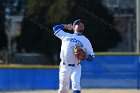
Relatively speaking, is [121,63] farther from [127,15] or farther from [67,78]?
[127,15]

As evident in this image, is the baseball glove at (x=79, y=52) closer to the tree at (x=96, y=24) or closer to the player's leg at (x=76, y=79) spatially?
the player's leg at (x=76, y=79)

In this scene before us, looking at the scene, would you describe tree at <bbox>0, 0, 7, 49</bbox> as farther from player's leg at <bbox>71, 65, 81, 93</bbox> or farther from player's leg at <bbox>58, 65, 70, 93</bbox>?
player's leg at <bbox>71, 65, 81, 93</bbox>

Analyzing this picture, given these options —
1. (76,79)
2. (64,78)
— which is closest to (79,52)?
(76,79)

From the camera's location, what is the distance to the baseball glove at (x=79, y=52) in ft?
29.1

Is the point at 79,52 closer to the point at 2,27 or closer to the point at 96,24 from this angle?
the point at 96,24

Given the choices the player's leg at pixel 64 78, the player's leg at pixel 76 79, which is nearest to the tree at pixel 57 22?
the player's leg at pixel 64 78

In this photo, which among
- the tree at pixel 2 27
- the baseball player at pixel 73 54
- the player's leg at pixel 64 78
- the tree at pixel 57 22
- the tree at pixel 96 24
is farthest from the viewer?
the tree at pixel 2 27

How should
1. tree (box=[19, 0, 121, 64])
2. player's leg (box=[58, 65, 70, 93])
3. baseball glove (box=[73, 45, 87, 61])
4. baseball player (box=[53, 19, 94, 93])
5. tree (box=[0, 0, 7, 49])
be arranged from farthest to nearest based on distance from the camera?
tree (box=[0, 0, 7, 49]), tree (box=[19, 0, 121, 64]), player's leg (box=[58, 65, 70, 93]), baseball player (box=[53, 19, 94, 93]), baseball glove (box=[73, 45, 87, 61])

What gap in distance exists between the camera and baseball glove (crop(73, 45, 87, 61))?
8.86m

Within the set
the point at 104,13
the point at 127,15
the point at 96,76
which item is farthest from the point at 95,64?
the point at 127,15

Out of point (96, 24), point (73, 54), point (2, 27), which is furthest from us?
point (2, 27)

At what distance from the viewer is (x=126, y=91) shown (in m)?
15.7

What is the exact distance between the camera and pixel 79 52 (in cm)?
887

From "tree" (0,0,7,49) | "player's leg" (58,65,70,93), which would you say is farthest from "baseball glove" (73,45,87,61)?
"tree" (0,0,7,49)
